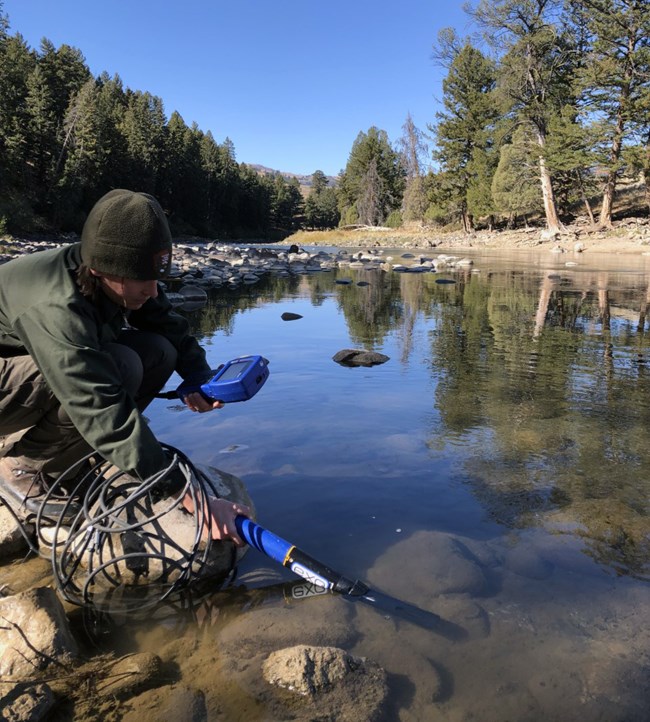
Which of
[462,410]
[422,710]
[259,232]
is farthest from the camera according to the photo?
[259,232]

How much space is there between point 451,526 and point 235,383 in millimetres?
1368

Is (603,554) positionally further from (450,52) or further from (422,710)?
(450,52)

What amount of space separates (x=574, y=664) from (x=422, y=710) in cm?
60

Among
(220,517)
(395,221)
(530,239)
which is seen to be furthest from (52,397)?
(395,221)

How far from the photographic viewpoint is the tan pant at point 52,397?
2.43 m

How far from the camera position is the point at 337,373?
20.5 feet

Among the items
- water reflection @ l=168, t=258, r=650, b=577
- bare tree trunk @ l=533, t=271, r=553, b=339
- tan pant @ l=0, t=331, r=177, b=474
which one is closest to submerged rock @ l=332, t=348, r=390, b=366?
water reflection @ l=168, t=258, r=650, b=577

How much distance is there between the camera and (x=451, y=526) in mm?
2971

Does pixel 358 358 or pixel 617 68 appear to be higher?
pixel 617 68

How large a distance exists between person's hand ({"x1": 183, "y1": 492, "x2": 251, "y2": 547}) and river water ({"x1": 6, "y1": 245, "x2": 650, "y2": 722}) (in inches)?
10.5

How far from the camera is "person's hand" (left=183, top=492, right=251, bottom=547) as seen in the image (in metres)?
2.45

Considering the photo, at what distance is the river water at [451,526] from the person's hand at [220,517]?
267mm

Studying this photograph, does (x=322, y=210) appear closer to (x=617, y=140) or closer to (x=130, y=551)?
(x=617, y=140)

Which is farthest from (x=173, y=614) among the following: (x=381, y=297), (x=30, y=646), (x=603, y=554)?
(x=381, y=297)
